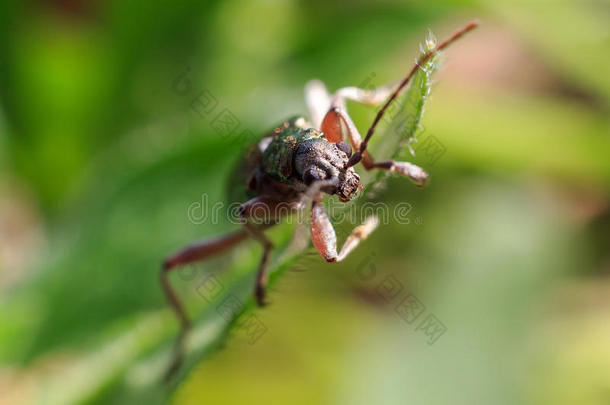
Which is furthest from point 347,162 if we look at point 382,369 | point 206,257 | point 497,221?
point 497,221

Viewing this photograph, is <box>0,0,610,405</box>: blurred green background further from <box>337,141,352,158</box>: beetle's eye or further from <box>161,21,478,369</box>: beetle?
<box>337,141,352,158</box>: beetle's eye

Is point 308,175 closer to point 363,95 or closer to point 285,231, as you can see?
point 285,231

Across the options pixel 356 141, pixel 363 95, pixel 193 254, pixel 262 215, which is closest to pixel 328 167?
pixel 356 141

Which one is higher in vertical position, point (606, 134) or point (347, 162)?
point (347, 162)

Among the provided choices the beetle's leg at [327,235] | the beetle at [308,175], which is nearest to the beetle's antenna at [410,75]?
the beetle at [308,175]

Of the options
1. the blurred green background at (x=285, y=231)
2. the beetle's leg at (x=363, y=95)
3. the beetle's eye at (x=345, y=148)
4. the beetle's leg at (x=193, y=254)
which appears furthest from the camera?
the blurred green background at (x=285, y=231)

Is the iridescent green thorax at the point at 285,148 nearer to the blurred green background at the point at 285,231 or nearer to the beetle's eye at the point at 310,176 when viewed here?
the beetle's eye at the point at 310,176

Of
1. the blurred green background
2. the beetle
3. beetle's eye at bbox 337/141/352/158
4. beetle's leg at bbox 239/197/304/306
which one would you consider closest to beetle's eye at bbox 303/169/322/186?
the beetle

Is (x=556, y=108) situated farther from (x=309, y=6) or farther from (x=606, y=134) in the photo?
(x=309, y=6)
